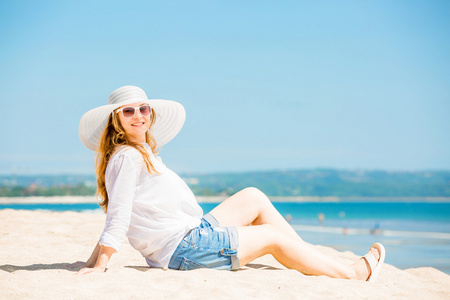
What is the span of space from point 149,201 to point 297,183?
331 feet

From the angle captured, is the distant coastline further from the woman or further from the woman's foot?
the woman's foot

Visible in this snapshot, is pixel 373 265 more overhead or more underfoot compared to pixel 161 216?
more underfoot

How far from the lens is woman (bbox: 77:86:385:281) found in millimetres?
3205

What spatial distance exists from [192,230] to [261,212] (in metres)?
0.67

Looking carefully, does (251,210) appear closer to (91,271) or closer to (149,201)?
(149,201)

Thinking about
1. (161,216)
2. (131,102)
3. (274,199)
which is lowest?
(274,199)

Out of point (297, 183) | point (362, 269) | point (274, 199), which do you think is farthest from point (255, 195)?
point (297, 183)

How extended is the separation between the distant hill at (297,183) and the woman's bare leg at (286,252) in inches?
3022

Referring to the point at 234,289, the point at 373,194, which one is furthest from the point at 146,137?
the point at 373,194

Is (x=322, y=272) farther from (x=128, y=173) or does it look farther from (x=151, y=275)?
(x=128, y=173)

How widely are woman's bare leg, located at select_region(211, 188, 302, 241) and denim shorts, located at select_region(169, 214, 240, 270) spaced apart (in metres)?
0.27

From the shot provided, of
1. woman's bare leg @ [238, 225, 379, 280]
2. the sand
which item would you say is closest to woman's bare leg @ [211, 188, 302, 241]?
woman's bare leg @ [238, 225, 379, 280]

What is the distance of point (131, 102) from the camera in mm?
3383

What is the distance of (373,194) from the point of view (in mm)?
99000
